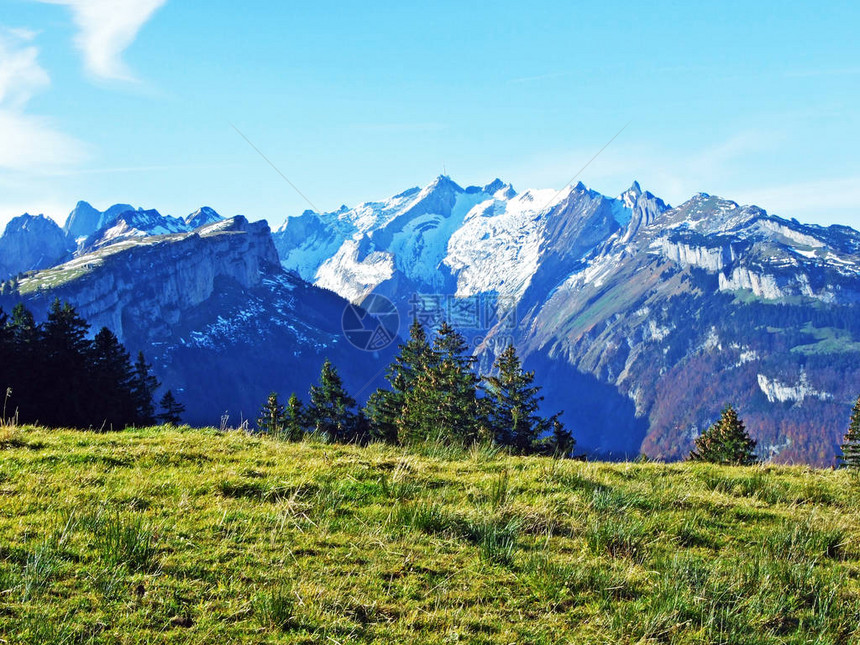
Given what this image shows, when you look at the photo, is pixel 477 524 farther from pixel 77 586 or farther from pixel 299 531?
pixel 77 586

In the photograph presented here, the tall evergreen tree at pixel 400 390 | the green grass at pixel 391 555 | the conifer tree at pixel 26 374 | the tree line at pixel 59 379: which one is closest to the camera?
the green grass at pixel 391 555

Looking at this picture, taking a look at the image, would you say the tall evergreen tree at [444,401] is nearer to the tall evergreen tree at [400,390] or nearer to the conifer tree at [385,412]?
the tall evergreen tree at [400,390]

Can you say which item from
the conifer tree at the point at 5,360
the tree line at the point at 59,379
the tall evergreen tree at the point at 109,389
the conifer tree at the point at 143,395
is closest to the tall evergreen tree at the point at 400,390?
the tree line at the point at 59,379

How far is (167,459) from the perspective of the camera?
39.7ft

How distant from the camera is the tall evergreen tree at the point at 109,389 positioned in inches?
1686

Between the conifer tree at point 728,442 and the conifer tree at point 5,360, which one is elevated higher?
the conifer tree at point 5,360

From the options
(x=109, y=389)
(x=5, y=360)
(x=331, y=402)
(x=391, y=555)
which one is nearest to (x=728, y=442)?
(x=331, y=402)

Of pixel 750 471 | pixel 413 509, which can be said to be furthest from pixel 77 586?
pixel 750 471

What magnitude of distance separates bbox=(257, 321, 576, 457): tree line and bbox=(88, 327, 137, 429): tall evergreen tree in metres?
11.2

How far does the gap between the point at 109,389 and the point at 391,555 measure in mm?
48315

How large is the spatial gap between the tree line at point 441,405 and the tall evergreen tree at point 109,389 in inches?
442

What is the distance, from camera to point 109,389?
48.1m

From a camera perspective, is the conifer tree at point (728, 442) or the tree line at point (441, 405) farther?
the conifer tree at point (728, 442)

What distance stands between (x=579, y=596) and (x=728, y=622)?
176cm
